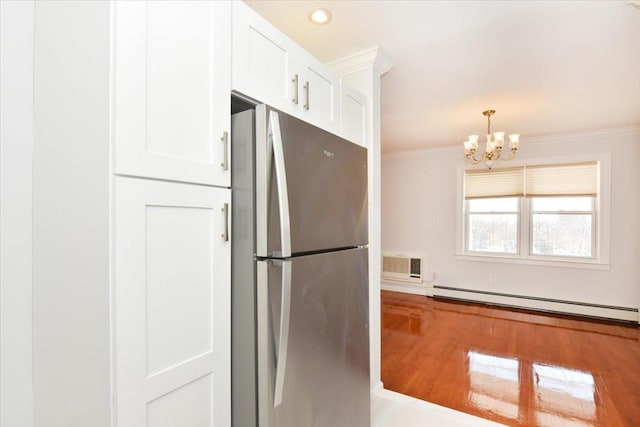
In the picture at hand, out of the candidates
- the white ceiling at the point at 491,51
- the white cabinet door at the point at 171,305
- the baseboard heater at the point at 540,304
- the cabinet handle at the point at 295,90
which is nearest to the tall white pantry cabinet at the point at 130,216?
the white cabinet door at the point at 171,305

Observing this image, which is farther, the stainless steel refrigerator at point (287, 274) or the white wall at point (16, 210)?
the stainless steel refrigerator at point (287, 274)

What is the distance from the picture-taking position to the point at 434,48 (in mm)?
2172

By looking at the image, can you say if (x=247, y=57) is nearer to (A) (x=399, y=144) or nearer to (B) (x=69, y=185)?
(B) (x=69, y=185)

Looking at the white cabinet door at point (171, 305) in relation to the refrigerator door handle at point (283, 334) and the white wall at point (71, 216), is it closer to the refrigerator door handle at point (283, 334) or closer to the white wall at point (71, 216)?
the white wall at point (71, 216)

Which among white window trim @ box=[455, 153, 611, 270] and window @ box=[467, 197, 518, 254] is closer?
white window trim @ box=[455, 153, 611, 270]

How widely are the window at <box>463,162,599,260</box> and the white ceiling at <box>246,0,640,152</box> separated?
3.15 ft

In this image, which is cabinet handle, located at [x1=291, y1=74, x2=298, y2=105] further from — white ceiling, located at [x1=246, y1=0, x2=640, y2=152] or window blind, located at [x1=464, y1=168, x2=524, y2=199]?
window blind, located at [x1=464, y1=168, x2=524, y2=199]

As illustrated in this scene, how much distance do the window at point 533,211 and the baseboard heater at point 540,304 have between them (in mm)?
590

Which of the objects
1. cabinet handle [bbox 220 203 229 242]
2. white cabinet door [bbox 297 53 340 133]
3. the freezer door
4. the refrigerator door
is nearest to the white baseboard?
the freezer door

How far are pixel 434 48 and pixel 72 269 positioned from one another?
7.58 feet

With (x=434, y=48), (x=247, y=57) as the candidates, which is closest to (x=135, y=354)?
(x=247, y=57)

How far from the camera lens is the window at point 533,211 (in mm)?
4254

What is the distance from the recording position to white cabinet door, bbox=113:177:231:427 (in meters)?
0.83

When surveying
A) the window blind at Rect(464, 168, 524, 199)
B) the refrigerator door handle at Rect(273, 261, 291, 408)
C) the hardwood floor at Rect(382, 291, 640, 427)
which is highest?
the window blind at Rect(464, 168, 524, 199)
